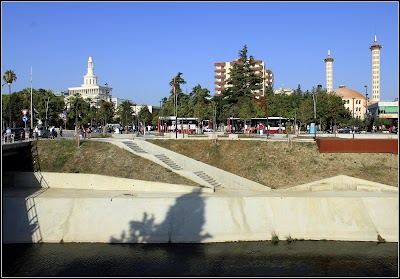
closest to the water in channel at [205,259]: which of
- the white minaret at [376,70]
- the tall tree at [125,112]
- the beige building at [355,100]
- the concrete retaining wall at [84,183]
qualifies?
the concrete retaining wall at [84,183]

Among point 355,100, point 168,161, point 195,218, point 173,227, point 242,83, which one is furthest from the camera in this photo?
point 355,100

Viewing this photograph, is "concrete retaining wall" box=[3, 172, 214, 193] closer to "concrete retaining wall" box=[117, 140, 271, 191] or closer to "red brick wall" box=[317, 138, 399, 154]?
"concrete retaining wall" box=[117, 140, 271, 191]

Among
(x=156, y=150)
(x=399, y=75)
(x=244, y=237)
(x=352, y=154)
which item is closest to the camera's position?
(x=399, y=75)

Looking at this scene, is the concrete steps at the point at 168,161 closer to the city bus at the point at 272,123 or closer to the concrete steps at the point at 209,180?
the concrete steps at the point at 209,180

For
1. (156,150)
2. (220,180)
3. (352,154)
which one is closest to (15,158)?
(156,150)

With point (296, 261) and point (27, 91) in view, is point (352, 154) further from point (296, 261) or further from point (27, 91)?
point (27, 91)

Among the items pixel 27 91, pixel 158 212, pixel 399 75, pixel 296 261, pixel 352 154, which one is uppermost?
pixel 27 91

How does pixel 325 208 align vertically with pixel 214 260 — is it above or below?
above

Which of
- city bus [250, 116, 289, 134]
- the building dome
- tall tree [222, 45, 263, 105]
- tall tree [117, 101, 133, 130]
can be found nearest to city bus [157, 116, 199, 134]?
city bus [250, 116, 289, 134]

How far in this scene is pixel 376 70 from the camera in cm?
16562

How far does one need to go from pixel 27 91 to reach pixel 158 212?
77.2 m

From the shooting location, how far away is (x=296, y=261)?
21.8 meters

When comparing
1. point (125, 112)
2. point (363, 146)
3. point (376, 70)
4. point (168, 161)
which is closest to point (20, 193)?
point (168, 161)

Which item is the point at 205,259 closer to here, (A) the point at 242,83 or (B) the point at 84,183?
(B) the point at 84,183
